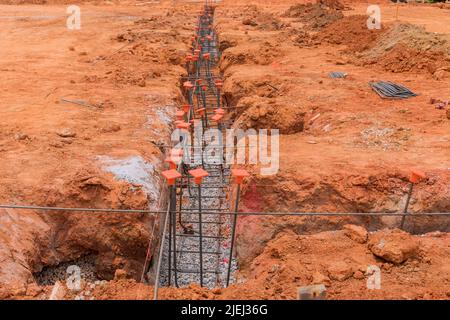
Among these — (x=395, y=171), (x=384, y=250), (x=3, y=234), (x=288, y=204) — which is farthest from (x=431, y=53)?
(x=3, y=234)

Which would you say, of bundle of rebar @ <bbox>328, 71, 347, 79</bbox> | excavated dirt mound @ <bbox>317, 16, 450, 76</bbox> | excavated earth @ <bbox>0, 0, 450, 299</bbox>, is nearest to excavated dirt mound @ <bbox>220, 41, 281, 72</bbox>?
excavated earth @ <bbox>0, 0, 450, 299</bbox>

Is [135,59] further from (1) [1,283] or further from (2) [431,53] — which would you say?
(1) [1,283]

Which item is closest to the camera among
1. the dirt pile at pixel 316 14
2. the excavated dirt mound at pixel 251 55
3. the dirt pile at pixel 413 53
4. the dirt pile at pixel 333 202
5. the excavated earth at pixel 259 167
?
the excavated earth at pixel 259 167

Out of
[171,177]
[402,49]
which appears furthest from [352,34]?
[171,177]

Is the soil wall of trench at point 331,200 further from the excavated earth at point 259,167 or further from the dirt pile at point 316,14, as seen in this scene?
the dirt pile at point 316,14

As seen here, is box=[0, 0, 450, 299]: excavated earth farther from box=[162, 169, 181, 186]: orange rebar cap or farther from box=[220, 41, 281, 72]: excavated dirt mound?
box=[162, 169, 181, 186]: orange rebar cap

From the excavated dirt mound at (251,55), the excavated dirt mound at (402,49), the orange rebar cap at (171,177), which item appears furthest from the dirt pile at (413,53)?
the orange rebar cap at (171,177)
